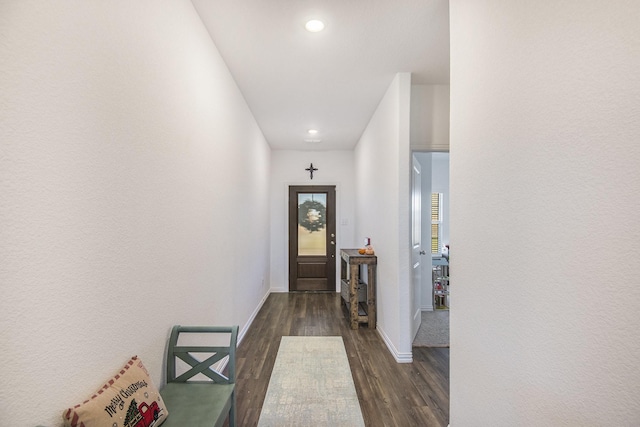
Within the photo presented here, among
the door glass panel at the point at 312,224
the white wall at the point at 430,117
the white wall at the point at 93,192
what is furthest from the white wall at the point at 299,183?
the white wall at the point at 93,192

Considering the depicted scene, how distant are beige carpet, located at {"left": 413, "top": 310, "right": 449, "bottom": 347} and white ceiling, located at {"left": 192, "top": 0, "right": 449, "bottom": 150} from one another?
277 centimetres

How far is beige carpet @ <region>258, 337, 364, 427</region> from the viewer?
209 cm

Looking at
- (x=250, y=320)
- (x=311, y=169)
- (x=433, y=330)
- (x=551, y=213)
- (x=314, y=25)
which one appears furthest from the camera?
(x=311, y=169)

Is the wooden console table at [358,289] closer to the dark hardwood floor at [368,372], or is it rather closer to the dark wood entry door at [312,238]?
the dark hardwood floor at [368,372]

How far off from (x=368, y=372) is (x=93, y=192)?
8.38 feet

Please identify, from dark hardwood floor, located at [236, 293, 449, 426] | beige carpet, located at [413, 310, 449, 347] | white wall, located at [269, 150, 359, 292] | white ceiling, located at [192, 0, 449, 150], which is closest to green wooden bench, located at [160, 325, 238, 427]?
dark hardwood floor, located at [236, 293, 449, 426]

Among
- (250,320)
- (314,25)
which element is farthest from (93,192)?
(250,320)

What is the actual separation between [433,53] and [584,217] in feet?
7.12

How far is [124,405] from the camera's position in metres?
1.15

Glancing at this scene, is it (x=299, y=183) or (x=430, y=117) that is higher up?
(x=430, y=117)

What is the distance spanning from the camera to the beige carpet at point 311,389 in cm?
209

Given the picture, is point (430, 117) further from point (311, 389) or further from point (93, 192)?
point (93, 192)

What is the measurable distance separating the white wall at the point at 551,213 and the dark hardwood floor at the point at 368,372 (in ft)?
2.24

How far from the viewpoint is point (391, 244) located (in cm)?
330
